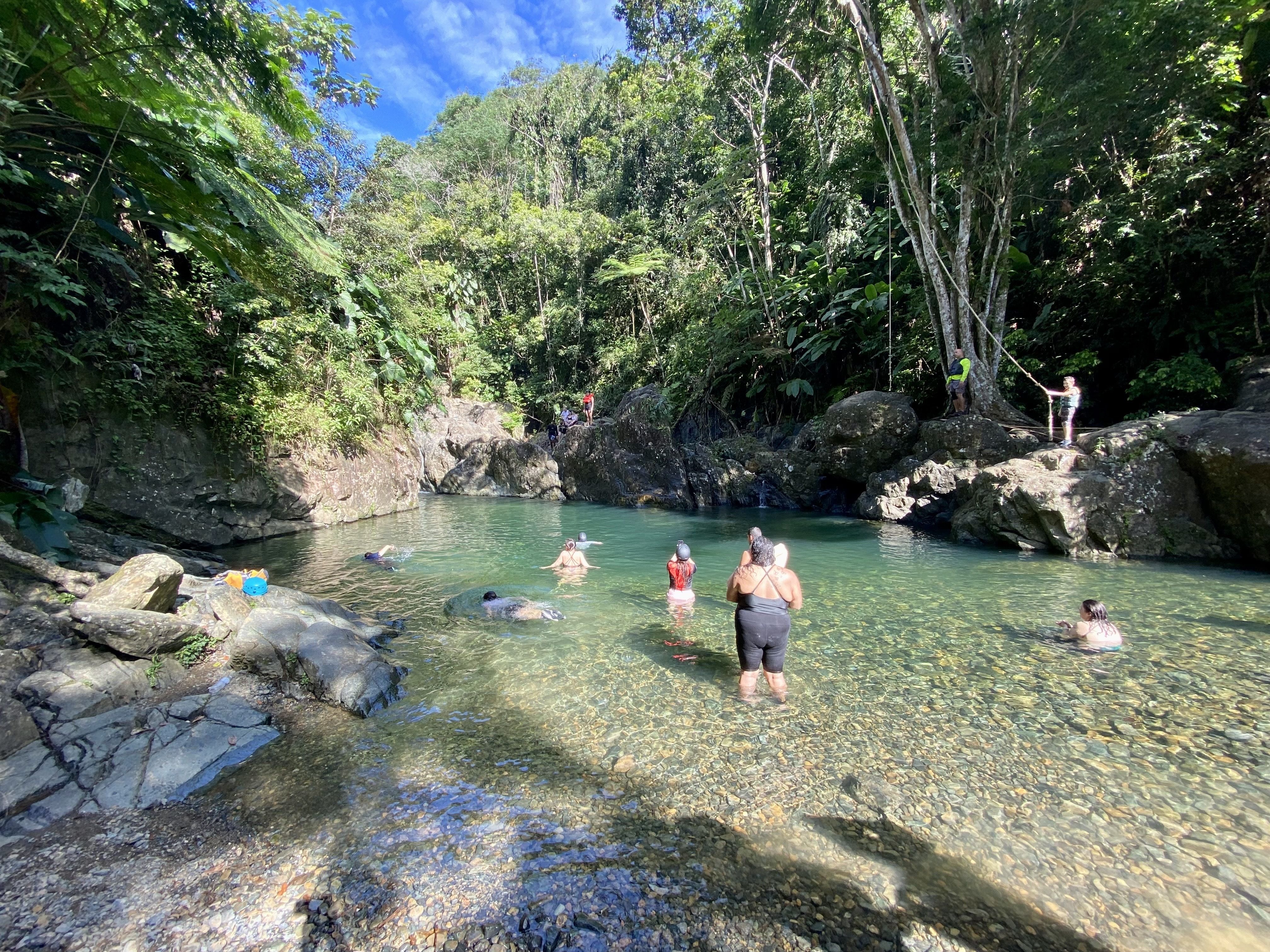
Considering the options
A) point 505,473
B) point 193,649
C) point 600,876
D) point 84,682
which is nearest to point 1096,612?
point 600,876

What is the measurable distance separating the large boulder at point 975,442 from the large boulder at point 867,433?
2.59 feet

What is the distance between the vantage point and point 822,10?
1443cm

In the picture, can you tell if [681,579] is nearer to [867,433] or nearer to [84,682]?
[84,682]

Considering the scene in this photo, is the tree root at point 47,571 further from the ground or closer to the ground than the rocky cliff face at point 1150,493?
closer to the ground

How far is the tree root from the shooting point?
211 inches

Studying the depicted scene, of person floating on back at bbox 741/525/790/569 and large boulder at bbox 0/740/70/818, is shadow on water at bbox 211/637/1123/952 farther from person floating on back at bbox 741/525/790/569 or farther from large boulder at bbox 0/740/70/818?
person floating on back at bbox 741/525/790/569

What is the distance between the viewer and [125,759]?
3.97m

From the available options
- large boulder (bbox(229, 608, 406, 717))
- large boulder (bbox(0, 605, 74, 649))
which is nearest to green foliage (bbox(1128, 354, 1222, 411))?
large boulder (bbox(229, 608, 406, 717))

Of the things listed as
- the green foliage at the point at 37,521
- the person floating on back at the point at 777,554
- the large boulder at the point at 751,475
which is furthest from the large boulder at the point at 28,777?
the large boulder at the point at 751,475

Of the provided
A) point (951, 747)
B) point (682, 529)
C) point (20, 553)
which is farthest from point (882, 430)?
point (20, 553)

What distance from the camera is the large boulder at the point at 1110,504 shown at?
961cm

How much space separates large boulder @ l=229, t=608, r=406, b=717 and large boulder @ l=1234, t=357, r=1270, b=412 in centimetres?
1418

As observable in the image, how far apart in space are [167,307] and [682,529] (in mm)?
12201

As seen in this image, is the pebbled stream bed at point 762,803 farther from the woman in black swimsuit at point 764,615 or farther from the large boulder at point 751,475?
the large boulder at point 751,475
